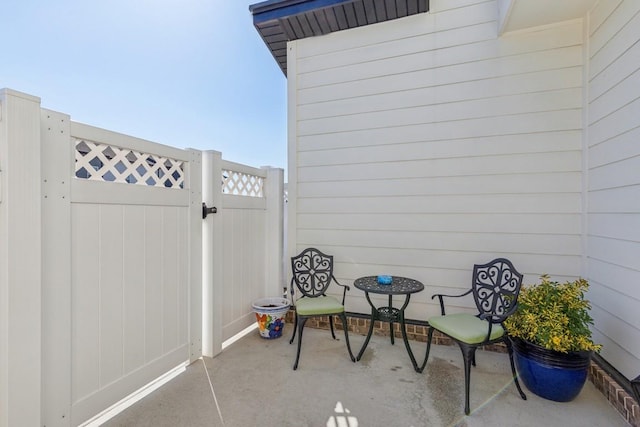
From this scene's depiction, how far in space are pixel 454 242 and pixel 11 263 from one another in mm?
3214

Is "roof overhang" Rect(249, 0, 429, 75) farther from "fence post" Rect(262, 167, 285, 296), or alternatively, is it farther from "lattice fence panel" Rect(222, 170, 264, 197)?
"lattice fence panel" Rect(222, 170, 264, 197)

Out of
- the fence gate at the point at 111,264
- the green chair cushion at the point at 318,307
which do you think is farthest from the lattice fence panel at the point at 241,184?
the green chair cushion at the point at 318,307

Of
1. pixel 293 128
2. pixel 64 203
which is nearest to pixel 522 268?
pixel 293 128

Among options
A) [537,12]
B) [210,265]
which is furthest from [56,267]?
[537,12]

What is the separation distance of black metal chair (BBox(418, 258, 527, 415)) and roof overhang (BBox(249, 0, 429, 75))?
2730 mm

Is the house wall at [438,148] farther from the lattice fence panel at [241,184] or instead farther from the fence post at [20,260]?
the fence post at [20,260]

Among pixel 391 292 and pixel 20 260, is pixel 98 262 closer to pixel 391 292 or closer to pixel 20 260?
pixel 20 260

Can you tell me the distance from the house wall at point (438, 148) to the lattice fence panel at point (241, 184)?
41 centimetres

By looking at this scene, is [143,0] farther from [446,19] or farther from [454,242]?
[454,242]

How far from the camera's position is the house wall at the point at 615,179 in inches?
73.5

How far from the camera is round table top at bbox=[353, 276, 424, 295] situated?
7.84ft

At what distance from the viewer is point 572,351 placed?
1874mm

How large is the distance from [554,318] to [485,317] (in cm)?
43

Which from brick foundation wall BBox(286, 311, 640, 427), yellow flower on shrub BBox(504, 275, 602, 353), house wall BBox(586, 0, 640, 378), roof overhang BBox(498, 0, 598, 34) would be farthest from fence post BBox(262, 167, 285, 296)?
house wall BBox(586, 0, 640, 378)
